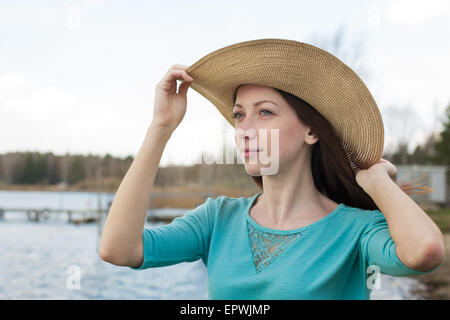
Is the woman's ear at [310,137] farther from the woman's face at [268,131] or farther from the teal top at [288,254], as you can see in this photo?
the teal top at [288,254]

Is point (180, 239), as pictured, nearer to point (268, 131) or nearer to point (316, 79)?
point (268, 131)

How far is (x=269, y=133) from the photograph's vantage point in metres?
1.65

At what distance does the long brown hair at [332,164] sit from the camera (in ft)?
5.76

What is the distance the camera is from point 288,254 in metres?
1.60

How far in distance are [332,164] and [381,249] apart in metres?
0.48

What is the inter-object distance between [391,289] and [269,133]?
1134 cm

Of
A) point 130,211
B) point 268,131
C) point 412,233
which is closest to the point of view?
point 412,233

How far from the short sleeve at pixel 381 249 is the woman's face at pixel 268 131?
383mm

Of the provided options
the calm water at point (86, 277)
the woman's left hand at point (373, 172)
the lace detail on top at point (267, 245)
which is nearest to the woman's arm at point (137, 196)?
the lace detail on top at point (267, 245)

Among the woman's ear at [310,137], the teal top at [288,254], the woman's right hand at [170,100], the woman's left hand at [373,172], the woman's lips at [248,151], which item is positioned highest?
the woman's right hand at [170,100]

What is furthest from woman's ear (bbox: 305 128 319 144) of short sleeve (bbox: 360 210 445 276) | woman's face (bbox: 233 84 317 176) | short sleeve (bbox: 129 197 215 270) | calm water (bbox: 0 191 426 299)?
calm water (bbox: 0 191 426 299)

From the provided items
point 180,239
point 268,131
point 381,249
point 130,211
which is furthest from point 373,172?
point 130,211

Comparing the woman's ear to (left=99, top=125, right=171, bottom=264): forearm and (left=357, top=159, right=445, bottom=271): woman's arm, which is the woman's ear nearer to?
(left=357, top=159, right=445, bottom=271): woman's arm

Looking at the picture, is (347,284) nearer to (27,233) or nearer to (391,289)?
(391,289)
